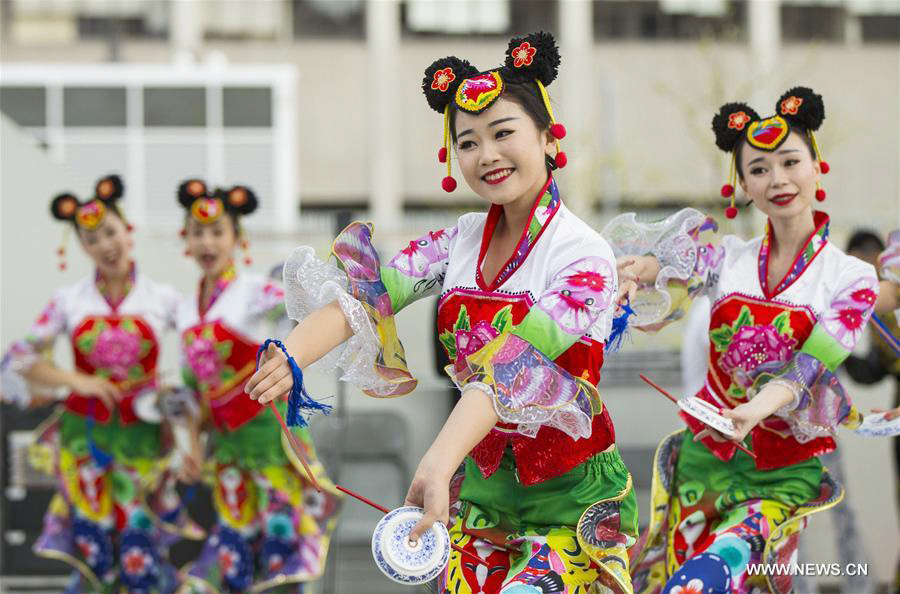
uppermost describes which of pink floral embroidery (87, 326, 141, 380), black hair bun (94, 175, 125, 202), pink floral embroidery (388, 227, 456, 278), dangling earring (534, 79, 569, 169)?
black hair bun (94, 175, 125, 202)

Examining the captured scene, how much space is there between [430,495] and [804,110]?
1.98 metres

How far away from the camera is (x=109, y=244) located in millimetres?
5898

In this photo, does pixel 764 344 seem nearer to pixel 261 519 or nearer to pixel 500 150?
pixel 500 150

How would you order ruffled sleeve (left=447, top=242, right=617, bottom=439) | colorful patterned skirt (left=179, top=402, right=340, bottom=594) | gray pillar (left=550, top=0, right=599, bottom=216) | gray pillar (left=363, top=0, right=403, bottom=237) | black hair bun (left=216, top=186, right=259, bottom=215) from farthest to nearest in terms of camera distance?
1. gray pillar (left=363, top=0, right=403, bottom=237)
2. gray pillar (left=550, top=0, right=599, bottom=216)
3. black hair bun (left=216, top=186, right=259, bottom=215)
4. colorful patterned skirt (left=179, top=402, right=340, bottom=594)
5. ruffled sleeve (left=447, top=242, right=617, bottom=439)

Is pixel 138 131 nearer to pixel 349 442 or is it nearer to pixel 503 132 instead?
pixel 349 442

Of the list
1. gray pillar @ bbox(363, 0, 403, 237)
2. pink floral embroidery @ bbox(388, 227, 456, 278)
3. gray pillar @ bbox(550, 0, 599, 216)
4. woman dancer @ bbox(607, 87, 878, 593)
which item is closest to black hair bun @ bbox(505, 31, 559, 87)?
pink floral embroidery @ bbox(388, 227, 456, 278)

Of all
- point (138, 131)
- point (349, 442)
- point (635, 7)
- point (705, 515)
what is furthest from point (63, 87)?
point (705, 515)

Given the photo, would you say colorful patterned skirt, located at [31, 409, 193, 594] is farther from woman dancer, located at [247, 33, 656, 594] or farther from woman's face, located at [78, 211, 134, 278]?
woman dancer, located at [247, 33, 656, 594]

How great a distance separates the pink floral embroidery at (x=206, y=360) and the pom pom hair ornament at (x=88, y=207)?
0.65m

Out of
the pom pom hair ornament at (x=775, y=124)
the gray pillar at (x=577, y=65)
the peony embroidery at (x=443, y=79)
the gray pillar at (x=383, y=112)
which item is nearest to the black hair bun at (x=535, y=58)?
the peony embroidery at (x=443, y=79)

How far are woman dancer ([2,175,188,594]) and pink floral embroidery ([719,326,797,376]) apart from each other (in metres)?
2.96

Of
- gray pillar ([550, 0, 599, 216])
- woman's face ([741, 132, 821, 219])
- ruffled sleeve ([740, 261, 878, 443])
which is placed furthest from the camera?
gray pillar ([550, 0, 599, 216])

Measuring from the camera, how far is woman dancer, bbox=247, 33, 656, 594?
2850 millimetres

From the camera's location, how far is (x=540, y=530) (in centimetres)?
299
